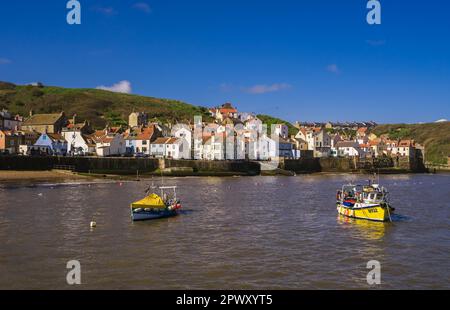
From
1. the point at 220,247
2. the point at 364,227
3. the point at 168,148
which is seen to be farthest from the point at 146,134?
the point at 220,247

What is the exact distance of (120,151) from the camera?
4237 inches

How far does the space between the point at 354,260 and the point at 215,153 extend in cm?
9257

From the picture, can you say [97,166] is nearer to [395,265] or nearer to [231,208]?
[231,208]

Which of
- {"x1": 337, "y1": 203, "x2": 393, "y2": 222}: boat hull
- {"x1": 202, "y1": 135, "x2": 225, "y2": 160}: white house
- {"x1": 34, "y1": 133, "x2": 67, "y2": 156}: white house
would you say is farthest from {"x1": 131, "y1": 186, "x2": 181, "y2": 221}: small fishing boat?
{"x1": 202, "y1": 135, "x2": 225, "y2": 160}: white house

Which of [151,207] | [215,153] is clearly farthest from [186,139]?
[151,207]

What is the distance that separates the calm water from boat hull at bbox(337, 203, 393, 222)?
88 cm

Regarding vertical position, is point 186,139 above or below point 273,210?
above

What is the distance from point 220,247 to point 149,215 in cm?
1074

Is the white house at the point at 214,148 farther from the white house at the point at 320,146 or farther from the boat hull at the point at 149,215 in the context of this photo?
the boat hull at the point at 149,215

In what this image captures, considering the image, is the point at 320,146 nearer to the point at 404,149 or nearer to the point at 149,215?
the point at 404,149
